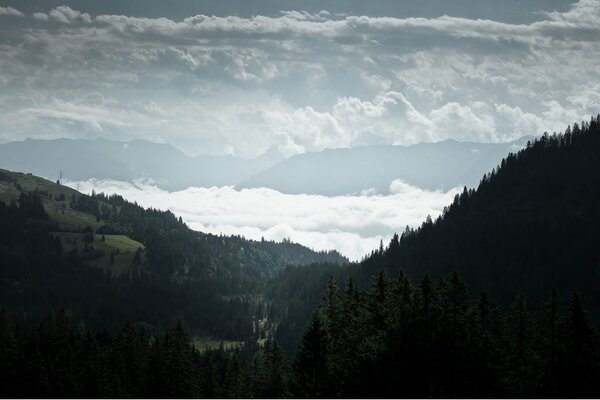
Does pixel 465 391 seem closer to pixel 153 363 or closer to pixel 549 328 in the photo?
pixel 549 328

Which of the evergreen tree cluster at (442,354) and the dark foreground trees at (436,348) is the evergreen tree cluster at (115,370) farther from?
the evergreen tree cluster at (442,354)

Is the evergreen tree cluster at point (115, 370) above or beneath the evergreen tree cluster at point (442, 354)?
beneath

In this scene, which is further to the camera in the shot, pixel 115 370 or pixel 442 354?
pixel 115 370

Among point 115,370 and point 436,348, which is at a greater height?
point 436,348

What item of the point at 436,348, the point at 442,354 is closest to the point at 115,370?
the point at 436,348

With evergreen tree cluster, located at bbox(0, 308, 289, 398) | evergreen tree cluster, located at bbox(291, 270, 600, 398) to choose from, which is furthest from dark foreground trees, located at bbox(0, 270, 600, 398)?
evergreen tree cluster, located at bbox(0, 308, 289, 398)

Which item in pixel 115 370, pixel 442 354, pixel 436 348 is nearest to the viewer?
pixel 442 354

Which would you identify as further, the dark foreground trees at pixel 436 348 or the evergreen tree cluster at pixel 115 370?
the evergreen tree cluster at pixel 115 370

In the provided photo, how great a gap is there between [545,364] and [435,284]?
13710 millimetres

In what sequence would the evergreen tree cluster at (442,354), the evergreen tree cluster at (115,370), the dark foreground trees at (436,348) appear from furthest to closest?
the evergreen tree cluster at (115,370) < the evergreen tree cluster at (442,354) < the dark foreground trees at (436,348)

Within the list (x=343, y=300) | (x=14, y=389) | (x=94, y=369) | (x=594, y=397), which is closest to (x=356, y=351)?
(x=343, y=300)

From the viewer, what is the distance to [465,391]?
62.2 metres

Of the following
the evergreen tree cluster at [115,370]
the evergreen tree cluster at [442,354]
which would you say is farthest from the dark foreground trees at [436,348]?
the evergreen tree cluster at [115,370]

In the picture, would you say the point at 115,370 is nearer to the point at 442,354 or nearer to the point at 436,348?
the point at 436,348
